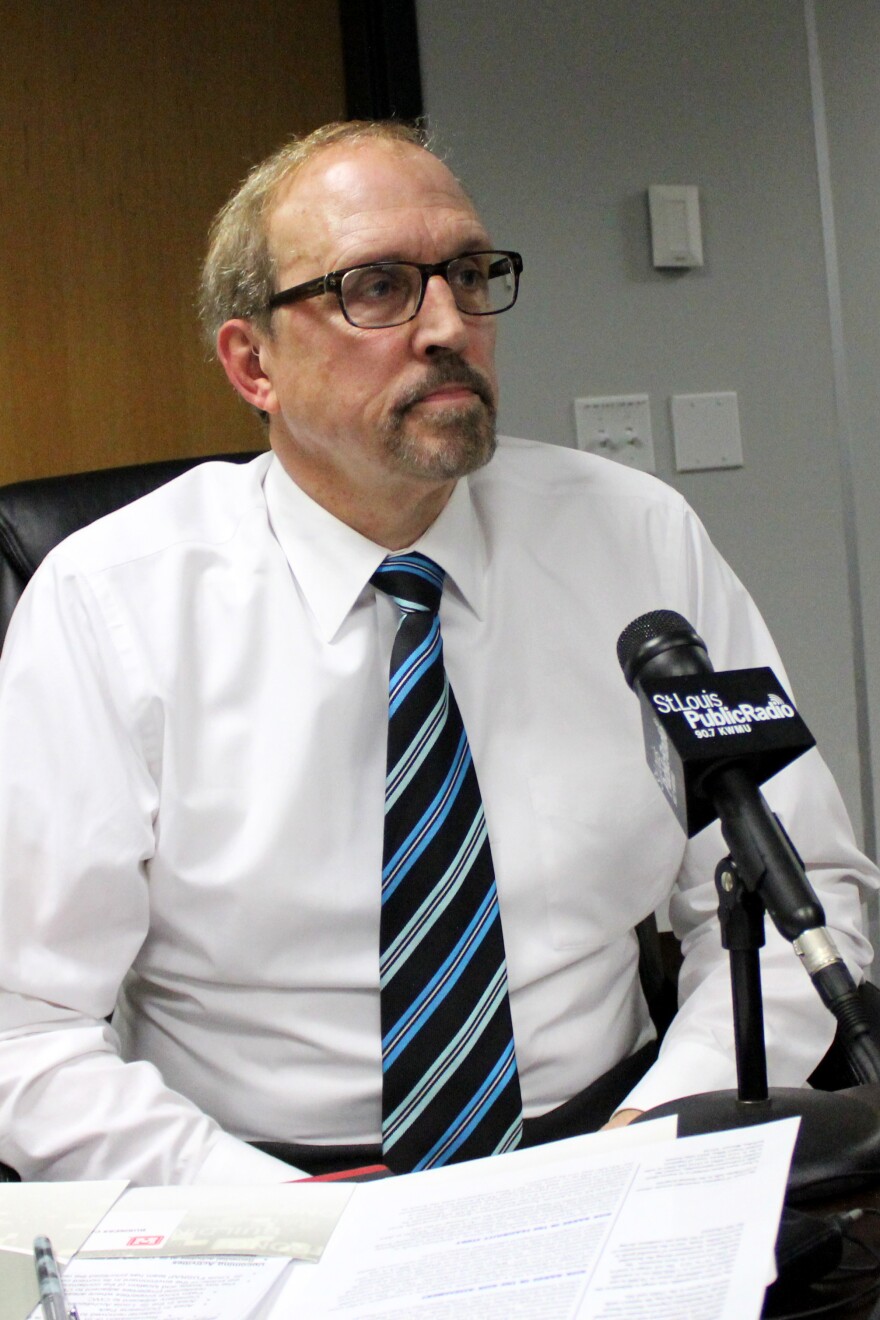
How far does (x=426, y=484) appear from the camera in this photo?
1.23 m

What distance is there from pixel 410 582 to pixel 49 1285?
710 mm

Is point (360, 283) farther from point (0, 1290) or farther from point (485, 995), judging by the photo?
point (0, 1290)

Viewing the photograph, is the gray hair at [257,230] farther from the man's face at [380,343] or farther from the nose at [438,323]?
the nose at [438,323]

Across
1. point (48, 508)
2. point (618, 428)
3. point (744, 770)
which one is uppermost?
point (618, 428)

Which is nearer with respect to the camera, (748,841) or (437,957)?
(748,841)

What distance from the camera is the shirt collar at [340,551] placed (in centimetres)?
122

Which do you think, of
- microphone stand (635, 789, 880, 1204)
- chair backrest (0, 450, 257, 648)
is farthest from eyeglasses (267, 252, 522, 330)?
microphone stand (635, 789, 880, 1204)

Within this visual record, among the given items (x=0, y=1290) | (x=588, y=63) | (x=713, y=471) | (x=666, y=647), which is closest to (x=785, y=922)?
(x=666, y=647)

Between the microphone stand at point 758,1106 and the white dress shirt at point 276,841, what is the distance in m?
0.38

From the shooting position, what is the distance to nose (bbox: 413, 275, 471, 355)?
120cm

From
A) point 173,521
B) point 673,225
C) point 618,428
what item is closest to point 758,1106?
point 173,521

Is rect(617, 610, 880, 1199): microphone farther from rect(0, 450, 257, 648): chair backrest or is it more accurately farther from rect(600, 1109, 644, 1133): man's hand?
rect(0, 450, 257, 648): chair backrest

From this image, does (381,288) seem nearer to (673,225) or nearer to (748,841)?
(748,841)

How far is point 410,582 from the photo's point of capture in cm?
122
